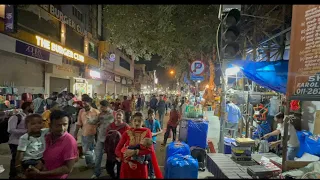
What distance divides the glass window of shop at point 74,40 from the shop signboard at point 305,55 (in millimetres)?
16865

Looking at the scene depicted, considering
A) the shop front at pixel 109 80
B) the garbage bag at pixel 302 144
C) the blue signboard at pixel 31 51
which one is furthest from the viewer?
the shop front at pixel 109 80

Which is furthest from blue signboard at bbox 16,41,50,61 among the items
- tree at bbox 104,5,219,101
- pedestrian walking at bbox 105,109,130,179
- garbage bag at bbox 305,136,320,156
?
garbage bag at bbox 305,136,320,156

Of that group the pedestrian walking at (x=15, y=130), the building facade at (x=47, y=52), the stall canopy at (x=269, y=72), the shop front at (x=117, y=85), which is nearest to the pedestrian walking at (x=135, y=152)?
the pedestrian walking at (x=15, y=130)

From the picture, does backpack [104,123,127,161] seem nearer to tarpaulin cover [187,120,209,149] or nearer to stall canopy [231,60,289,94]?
tarpaulin cover [187,120,209,149]

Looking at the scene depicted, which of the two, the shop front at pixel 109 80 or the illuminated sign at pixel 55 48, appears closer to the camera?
the illuminated sign at pixel 55 48

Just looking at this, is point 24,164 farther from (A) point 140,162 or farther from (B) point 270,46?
(B) point 270,46

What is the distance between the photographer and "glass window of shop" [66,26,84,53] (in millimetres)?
18286

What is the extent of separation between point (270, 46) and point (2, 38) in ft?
37.3

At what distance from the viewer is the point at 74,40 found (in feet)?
64.0

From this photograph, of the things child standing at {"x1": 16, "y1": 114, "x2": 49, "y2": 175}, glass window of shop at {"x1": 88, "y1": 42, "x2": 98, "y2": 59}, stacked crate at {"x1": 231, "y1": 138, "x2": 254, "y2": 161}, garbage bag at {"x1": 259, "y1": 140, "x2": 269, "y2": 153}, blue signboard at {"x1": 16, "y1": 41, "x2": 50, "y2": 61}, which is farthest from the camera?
glass window of shop at {"x1": 88, "y1": 42, "x2": 98, "y2": 59}

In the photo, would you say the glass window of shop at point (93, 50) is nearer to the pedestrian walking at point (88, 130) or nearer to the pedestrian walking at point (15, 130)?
the pedestrian walking at point (88, 130)

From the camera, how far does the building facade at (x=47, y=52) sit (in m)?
10.7

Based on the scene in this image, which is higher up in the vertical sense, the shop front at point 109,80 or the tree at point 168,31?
the tree at point 168,31

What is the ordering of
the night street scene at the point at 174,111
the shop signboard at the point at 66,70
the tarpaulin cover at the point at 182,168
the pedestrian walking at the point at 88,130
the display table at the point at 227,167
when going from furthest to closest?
Answer: the shop signboard at the point at 66,70 < the pedestrian walking at the point at 88,130 < the display table at the point at 227,167 < the tarpaulin cover at the point at 182,168 < the night street scene at the point at 174,111
